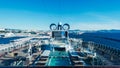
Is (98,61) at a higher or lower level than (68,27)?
lower

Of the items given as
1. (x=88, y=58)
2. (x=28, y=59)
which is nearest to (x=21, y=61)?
(x=28, y=59)

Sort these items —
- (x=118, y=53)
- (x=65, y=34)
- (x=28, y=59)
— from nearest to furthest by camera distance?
(x=28, y=59)
(x=118, y=53)
(x=65, y=34)

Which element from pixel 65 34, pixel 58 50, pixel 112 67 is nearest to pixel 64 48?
pixel 58 50

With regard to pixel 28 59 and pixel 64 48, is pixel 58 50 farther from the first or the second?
pixel 28 59

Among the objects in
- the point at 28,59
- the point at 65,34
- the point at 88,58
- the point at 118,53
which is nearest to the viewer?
the point at 28,59

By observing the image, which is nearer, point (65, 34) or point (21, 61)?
point (21, 61)

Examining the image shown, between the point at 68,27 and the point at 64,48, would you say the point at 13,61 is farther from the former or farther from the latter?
the point at 68,27

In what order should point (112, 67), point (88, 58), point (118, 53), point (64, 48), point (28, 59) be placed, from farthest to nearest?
point (64, 48) < point (118, 53) < point (88, 58) < point (28, 59) < point (112, 67)

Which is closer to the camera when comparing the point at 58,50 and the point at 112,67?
the point at 112,67

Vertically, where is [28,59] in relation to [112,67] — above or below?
below
